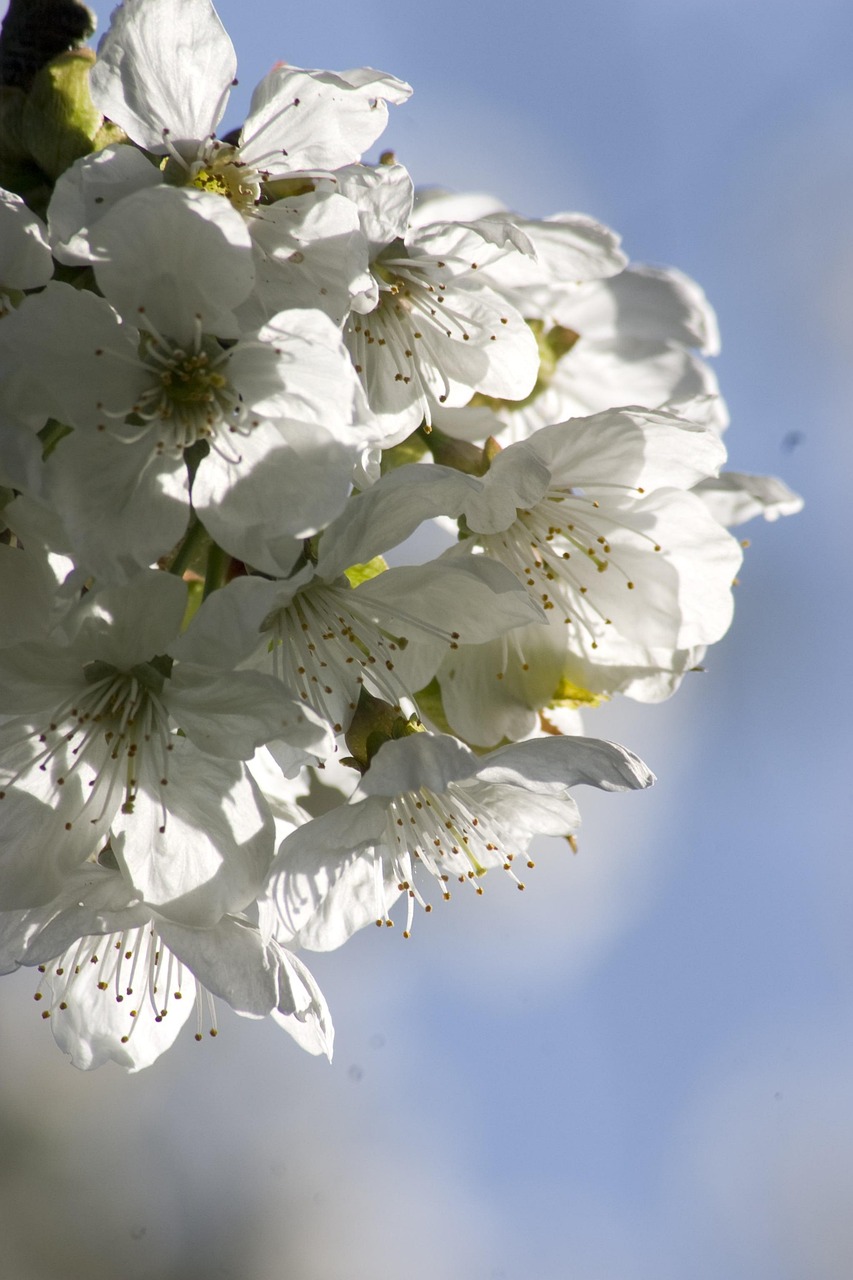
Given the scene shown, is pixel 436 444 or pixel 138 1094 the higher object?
pixel 436 444

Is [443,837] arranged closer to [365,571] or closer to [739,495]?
[365,571]

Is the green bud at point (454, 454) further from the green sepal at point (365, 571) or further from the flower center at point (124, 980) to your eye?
the flower center at point (124, 980)

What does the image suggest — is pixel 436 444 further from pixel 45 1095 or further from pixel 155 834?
pixel 45 1095

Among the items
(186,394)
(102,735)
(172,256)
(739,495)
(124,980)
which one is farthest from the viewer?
(739,495)

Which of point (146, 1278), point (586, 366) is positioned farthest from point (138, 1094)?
point (586, 366)

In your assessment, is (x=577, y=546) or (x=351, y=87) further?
(x=577, y=546)

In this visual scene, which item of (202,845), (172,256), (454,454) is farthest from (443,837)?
(172,256)

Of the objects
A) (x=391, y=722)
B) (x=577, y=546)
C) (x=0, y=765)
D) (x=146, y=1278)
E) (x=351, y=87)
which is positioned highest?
(x=351, y=87)

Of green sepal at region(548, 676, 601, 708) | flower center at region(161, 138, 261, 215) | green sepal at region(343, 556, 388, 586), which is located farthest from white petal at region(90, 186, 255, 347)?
green sepal at region(548, 676, 601, 708)
